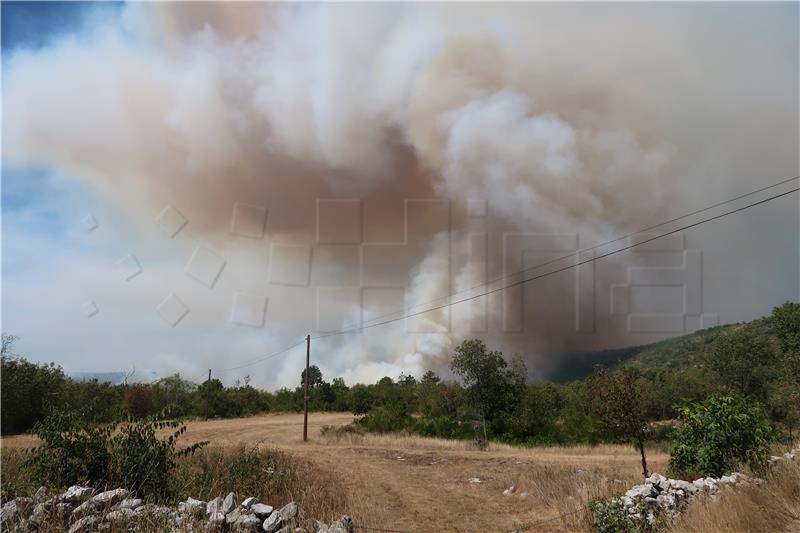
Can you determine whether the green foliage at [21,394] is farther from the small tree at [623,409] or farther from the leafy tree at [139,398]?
the small tree at [623,409]

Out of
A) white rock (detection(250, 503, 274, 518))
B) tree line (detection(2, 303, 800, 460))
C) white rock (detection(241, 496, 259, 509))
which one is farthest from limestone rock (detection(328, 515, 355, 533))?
tree line (detection(2, 303, 800, 460))

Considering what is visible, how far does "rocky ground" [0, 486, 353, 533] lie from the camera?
241 inches

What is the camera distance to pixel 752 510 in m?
6.21

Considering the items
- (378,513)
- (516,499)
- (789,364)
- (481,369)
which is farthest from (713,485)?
(789,364)

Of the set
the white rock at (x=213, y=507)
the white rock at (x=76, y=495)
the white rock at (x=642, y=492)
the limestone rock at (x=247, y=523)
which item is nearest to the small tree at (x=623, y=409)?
the white rock at (x=642, y=492)

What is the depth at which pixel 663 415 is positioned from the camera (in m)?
39.2

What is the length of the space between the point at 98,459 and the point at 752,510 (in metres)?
10.7

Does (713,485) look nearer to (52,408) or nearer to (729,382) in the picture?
(52,408)

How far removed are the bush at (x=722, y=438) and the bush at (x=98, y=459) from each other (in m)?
10.4

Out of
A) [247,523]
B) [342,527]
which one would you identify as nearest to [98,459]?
[247,523]

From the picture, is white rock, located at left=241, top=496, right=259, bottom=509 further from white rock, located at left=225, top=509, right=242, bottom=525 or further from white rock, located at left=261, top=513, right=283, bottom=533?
white rock, located at left=261, top=513, right=283, bottom=533

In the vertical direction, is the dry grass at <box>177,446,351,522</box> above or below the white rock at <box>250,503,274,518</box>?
below

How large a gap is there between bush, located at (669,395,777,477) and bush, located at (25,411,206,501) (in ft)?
34.2

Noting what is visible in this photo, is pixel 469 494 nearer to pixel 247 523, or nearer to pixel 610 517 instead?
pixel 610 517
